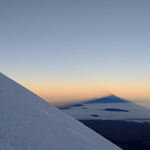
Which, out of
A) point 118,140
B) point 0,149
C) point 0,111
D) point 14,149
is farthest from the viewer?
point 118,140

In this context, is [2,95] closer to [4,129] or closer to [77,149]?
[4,129]

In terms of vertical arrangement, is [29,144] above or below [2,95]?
below

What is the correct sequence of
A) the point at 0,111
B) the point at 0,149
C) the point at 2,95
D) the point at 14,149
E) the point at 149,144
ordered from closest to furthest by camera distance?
the point at 0,149
the point at 14,149
the point at 0,111
the point at 2,95
the point at 149,144

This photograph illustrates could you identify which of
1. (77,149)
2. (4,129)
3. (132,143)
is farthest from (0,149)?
(132,143)

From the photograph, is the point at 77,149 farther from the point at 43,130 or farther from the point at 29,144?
the point at 29,144

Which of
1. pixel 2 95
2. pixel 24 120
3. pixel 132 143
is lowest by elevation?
pixel 132 143

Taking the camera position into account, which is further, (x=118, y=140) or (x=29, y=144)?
(x=118, y=140)

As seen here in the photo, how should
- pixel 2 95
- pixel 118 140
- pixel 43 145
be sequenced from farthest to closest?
pixel 118 140 → pixel 2 95 → pixel 43 145

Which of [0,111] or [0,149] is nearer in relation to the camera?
[0,149]

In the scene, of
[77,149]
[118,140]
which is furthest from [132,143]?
[77,149]
